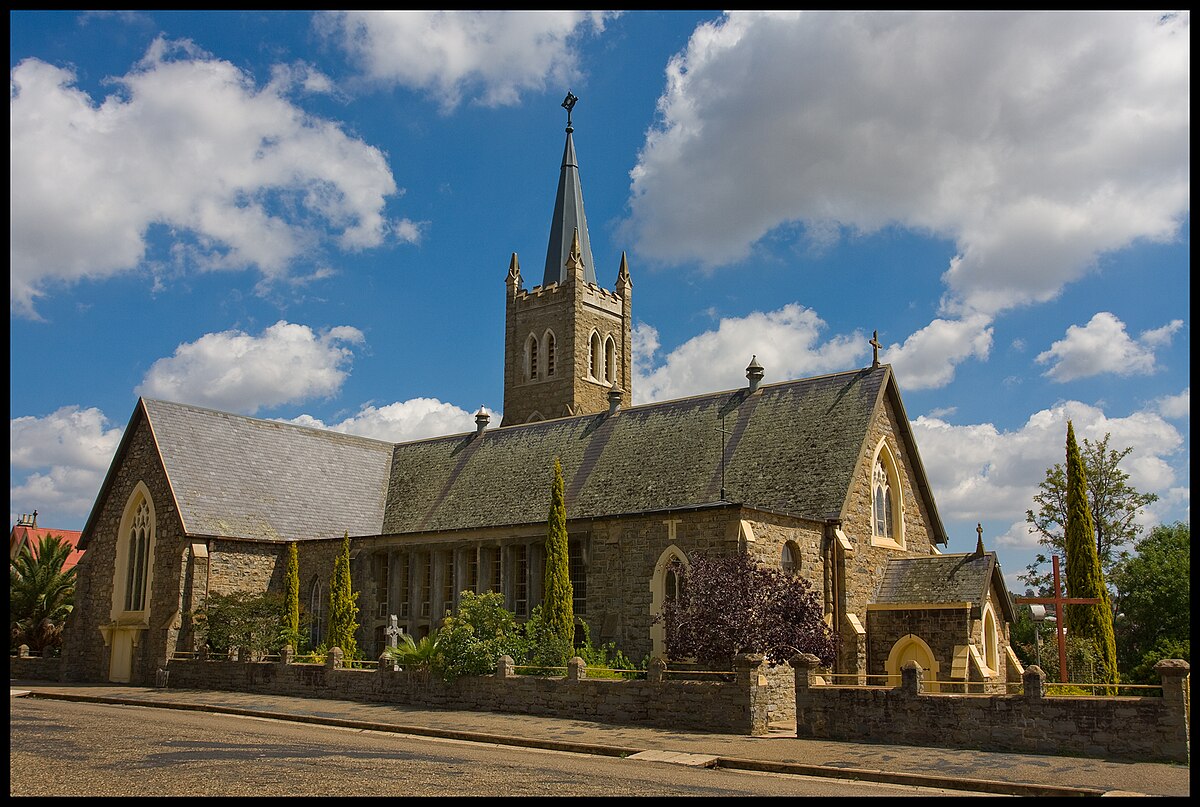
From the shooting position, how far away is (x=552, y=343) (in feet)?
179

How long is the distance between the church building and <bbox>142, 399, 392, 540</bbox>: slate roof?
9 cm

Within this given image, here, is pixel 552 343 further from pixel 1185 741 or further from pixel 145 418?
pixel 1185 741

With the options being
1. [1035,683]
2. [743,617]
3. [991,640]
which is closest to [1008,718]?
[1035,683]

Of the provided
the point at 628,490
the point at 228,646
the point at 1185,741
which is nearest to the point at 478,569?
the point at 628,490

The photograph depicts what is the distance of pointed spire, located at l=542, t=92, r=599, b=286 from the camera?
57.2 meters

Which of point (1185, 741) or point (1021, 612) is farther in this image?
point (1021, 612)

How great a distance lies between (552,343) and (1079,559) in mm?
31266

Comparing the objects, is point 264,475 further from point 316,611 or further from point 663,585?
point 663,585

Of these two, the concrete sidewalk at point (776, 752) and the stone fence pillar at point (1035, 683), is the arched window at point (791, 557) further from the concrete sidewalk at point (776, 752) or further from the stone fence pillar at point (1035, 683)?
the stone fence pillar at point (1035, 683)

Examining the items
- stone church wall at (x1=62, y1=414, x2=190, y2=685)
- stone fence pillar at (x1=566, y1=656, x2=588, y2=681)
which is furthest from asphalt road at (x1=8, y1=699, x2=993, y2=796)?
stone church wall at (x1=62, y1=414, x2=190, y2=685)

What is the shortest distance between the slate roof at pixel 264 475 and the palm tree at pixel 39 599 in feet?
25.0

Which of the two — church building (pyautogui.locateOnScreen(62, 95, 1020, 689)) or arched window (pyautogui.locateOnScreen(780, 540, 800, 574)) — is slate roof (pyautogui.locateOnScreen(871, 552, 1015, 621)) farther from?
arched window (pyautogui.locateOnScreen(780, 540, 800, 574))

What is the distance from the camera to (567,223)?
58625 mm

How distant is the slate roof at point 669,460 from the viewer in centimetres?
2852
